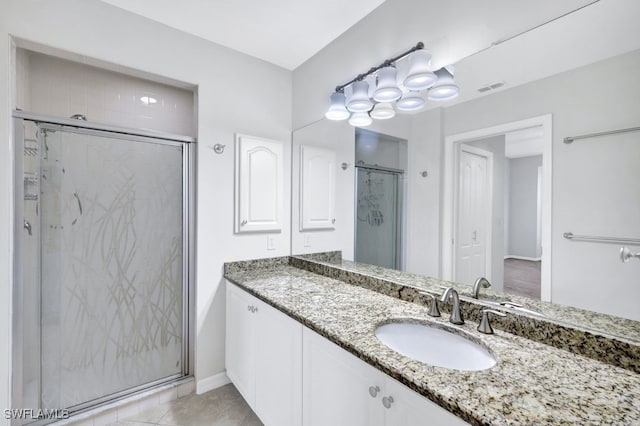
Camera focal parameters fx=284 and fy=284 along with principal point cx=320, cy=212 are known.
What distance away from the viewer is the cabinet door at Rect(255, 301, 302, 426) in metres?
1.33

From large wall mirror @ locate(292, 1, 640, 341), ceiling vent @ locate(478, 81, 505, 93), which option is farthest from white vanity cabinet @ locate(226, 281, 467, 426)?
ceiling vent @ locate(478, 81, 505, 93)

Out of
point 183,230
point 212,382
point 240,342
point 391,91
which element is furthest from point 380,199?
point 212,382

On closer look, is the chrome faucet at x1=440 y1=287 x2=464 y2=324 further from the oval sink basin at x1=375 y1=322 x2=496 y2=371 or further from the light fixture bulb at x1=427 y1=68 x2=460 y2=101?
the light fixture bulb at x1=427 y1=68 x2=460 y2=101

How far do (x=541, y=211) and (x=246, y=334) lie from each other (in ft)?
5.45

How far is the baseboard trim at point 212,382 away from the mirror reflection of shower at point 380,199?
133cm

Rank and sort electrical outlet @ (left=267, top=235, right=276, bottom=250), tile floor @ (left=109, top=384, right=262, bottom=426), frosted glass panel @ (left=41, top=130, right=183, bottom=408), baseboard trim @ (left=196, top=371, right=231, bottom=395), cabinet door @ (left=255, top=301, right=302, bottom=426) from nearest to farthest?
cabinet door @ (left=255, top=301, right=302, bottom=426) < frosted glass panel @ (left=41, top=130, right=183, bottom=408) < tile floor @ (left=109, top=384, right=262, bottom=426) < baseboard trim @ (left=196, top=371, right=231, bottom=395) < electrical outlet @ (left=267, top=235, right=276, bottom=250)

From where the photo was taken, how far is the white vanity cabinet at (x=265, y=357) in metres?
1.35

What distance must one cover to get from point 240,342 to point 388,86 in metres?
1.80

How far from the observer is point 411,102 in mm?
1516

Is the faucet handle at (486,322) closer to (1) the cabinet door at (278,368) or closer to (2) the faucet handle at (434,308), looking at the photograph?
(2) the faucet handle at (434,308)

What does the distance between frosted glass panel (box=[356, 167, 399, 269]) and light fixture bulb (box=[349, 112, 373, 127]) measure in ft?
0.99

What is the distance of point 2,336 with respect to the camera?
1451 millimetres

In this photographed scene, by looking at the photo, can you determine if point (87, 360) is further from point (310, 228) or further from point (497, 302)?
point (497, 302)

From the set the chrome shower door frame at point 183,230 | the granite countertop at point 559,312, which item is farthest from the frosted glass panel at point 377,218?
the chrome shower door frame at point 183,230
